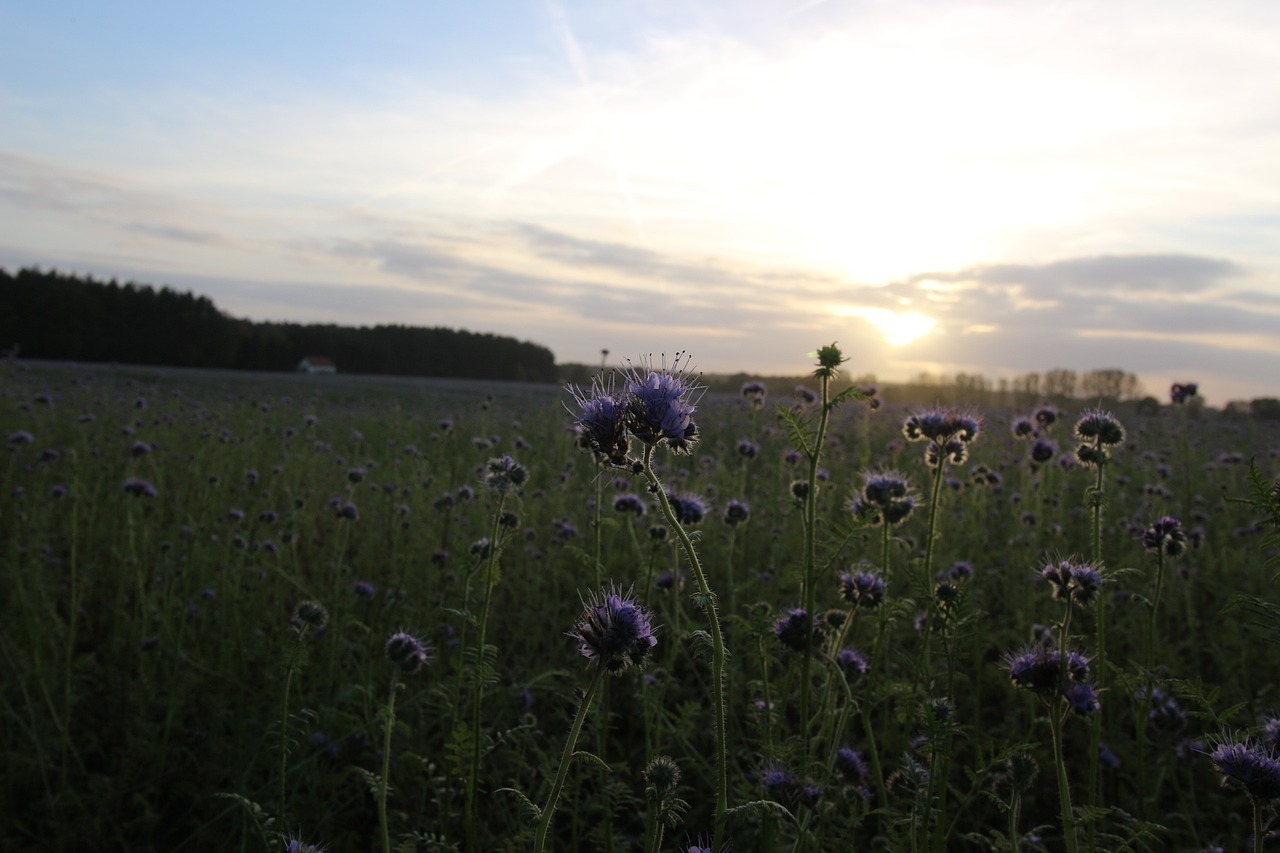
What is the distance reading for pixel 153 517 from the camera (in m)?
6.30

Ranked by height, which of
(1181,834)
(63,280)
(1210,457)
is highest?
(63,280)

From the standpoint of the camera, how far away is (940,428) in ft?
11.4

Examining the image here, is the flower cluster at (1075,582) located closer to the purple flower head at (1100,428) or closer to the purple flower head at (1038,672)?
the purple flower head at (1038,672)

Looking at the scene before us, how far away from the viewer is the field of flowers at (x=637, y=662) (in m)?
2.38

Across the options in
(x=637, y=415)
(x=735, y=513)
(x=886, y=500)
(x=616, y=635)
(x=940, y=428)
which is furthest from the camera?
(x=735, y=513)

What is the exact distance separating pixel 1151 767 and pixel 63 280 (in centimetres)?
4973

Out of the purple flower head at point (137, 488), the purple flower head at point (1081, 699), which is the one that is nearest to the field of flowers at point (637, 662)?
the purple flower head at point (1081, 699)

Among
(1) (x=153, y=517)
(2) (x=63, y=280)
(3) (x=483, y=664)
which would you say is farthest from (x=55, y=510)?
(2) (x=63, y=280)

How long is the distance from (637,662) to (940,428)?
2189 millimetres

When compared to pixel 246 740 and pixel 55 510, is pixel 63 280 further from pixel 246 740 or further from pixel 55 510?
pixel 246 740

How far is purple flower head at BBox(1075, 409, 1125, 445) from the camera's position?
379 cm

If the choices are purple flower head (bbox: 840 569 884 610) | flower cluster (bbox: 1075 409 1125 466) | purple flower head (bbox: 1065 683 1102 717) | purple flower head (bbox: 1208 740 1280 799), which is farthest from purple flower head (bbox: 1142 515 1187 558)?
purple flower head (bbox: 1208 740 1280 799)

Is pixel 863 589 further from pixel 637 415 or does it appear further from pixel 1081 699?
pixel 637 415

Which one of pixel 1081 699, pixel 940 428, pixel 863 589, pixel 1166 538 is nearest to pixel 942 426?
pixel 940 428
